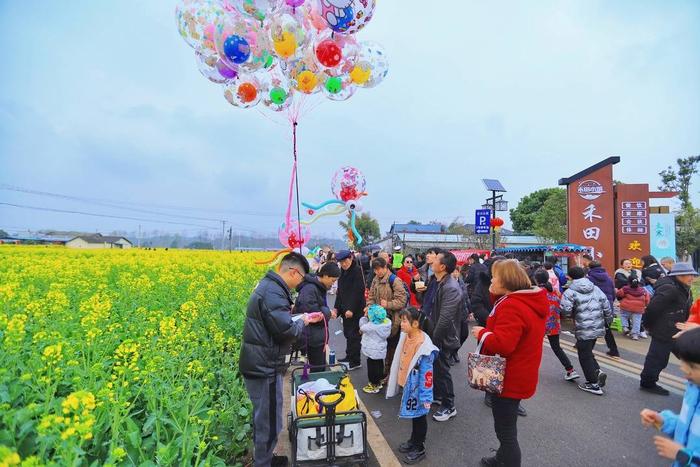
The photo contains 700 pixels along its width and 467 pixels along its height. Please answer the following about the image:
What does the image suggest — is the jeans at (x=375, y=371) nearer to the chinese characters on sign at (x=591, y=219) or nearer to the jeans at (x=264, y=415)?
the jeans at (x=264, y=415)

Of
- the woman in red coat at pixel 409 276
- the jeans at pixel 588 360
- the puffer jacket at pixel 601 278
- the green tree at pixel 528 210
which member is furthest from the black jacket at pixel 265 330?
the green tree at pixel 528 210

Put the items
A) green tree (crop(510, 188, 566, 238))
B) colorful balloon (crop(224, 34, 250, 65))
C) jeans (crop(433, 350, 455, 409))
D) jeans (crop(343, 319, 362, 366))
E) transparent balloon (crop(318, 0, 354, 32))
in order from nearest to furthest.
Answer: jeans (crop(433, 350, 455, 409)) < transparent balloon (crop(318, 0, 354, 32)) < colorful balloon (crop(224, 34, 250, 65)) < jeans (crop(343, 319, 362, 366)) < green tree (crop(510, 188, 566, 238))

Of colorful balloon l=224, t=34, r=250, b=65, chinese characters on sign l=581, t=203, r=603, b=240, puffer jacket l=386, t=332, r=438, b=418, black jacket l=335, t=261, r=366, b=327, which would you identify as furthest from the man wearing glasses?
chinese characters on sign l=581, t=203, r=603, b=240

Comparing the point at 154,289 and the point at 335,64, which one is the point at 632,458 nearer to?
the point at 335,64

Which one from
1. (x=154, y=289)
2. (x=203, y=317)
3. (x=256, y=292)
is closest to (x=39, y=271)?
(x=154, y=289)

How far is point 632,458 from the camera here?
10.4 feet

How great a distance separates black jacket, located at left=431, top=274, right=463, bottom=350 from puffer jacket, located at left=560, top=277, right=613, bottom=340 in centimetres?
195

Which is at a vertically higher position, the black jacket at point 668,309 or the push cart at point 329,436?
the black jacket at point 668,309

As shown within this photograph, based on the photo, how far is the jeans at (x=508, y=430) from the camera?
2516mm

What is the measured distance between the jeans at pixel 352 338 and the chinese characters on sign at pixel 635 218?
13713 mm

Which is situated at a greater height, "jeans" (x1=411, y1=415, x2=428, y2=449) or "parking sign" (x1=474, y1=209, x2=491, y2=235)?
"parking sign" (x1=474, y1=209, x2=491, y2=235)

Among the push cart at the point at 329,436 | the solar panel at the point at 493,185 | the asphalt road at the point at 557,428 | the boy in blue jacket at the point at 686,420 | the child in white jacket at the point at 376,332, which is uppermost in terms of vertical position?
the solar panel at the point at 493,185

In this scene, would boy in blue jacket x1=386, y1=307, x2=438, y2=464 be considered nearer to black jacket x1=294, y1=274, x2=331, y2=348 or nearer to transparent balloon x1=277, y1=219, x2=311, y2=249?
black jacket x1=294, y1=274, x2=331, y2=348

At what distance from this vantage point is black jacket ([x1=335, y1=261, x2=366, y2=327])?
209 inches
